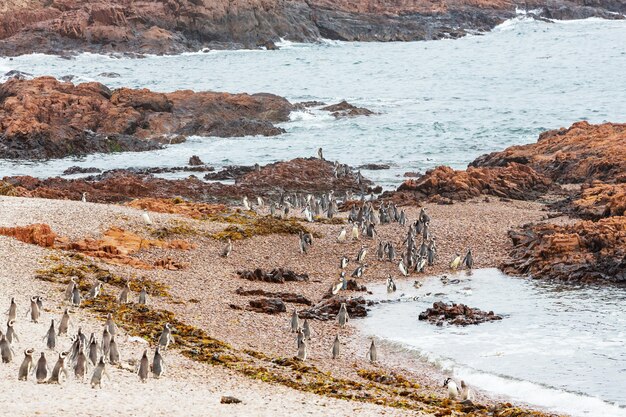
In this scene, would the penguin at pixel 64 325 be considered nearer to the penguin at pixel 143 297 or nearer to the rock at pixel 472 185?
the penguin at pixel 143 297

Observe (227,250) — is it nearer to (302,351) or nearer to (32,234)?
(32,234)

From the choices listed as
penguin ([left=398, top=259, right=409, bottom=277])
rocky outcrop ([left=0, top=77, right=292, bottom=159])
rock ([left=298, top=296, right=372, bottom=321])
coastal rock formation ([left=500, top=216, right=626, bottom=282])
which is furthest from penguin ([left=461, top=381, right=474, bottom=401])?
rocky outcrop ([left=0, top=77, right=292, bottom=159])

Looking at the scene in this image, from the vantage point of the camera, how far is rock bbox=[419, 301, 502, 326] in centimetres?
1805

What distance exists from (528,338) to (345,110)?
33532 mm

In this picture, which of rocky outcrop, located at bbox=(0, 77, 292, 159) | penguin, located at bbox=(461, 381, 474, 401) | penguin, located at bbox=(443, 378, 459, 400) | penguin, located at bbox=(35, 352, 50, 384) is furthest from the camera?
rocky outcrop, located at bbox=(0, 77, 292, 159)

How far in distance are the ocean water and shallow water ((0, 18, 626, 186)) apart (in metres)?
0.13

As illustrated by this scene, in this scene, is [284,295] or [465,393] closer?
[465,393]

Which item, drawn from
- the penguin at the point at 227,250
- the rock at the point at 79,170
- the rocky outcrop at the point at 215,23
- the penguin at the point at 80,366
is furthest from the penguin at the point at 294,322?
the rocky outcrop at the point at 215,23

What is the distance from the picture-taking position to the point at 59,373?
11594 mm

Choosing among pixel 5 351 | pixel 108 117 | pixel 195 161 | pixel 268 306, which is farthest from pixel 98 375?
pixel 108 117

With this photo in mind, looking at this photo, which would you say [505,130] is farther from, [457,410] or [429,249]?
[457,410]

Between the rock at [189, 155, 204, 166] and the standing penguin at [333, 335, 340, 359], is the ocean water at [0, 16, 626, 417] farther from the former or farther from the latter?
the standing penguin at [333, 335, 340, 359]

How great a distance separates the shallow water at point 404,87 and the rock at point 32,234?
14854 millimetres

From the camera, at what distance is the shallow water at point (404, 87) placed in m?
39.9
